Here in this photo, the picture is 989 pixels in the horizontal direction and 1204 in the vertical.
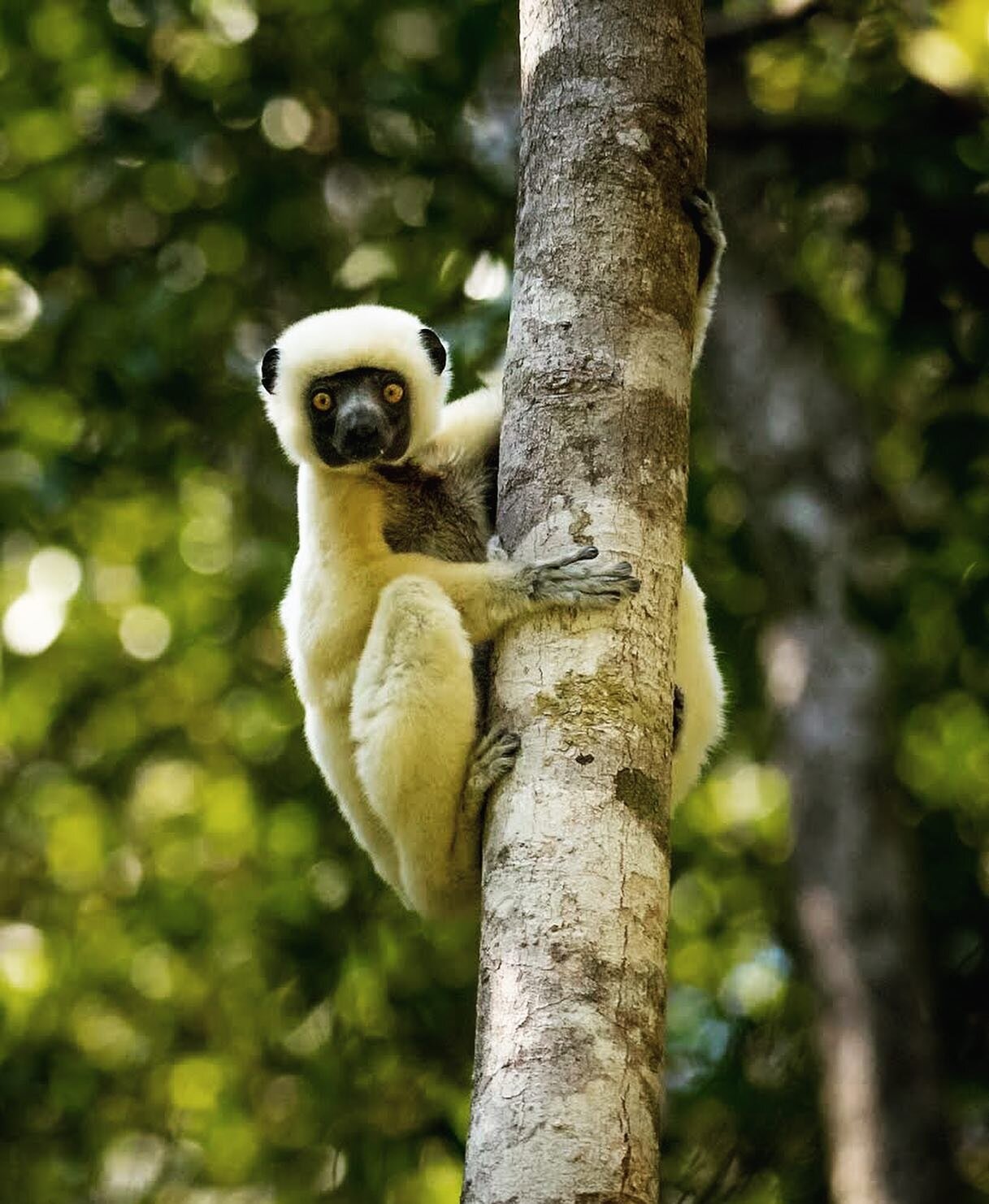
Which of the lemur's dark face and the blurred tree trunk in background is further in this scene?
the blurred tree trunk in background

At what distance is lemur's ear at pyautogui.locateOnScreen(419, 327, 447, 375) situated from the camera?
15.6 ft

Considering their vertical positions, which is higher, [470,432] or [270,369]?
[270,369]

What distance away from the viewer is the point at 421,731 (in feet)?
11.6

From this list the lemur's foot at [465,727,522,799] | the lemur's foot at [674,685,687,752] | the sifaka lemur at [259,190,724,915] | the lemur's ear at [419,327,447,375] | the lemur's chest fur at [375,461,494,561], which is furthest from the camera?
the lemur's ear at [419,327,447,375]

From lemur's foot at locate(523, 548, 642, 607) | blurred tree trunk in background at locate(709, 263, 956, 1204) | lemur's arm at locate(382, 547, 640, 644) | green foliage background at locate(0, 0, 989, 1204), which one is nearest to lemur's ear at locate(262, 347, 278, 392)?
green foliage background at locate(0, 0, 989, 1204)

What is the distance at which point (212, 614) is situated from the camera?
743 centimetres

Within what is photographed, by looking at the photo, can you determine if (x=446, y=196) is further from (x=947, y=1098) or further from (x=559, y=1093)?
(x=559, y=1093)

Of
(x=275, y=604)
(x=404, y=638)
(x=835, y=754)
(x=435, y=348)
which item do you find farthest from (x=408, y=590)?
(x=275, y=604)

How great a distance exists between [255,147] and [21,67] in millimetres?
1203

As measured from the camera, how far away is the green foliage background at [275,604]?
5.90 m

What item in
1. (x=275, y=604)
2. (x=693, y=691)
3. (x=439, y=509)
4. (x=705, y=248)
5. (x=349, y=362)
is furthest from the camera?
(x=275, y=604)

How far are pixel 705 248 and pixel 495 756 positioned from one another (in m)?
1.47

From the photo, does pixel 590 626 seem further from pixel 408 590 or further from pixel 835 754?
pixel 835 754

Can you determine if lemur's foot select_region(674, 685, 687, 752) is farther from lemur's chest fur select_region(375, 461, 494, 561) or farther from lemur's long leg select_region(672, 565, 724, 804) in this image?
lemur's chest fur select_region(375, 461, 494, 561)
